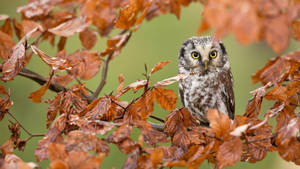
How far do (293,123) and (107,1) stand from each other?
2.87 feet

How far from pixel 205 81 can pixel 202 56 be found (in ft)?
0.48

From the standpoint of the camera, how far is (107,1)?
163cm

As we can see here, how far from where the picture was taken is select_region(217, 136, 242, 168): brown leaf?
3.36 ft

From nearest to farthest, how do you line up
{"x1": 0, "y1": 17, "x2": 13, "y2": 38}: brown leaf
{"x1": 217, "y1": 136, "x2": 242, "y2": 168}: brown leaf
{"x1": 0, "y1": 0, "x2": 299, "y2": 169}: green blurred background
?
{"x1": 217, "y1": 136, "x2": 242, "y2": 168}: brown leaf → {"x1": 0, "y1": 17, "x2": 13, "y2": 38}: brown leaf → {"x1": 0, "y1": 0, "x2": 299, "y2": 169}: green blurred background

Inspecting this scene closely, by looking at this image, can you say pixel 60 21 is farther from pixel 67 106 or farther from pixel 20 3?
pixel 20 3

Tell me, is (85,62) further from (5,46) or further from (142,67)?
(142,67)

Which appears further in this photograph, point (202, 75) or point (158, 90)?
point (202, 75)

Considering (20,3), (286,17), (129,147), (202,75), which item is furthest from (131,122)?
(20,3)

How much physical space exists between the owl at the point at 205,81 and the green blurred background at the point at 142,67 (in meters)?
1.05

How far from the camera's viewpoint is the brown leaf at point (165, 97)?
3.98 feet

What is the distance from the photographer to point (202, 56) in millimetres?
2057

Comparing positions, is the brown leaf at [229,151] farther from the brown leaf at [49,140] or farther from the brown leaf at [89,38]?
the brown leaf at [89,38]

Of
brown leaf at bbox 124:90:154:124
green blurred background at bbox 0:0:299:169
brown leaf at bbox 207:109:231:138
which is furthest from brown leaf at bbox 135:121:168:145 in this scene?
green blurred background at bbox 0:0:299:169

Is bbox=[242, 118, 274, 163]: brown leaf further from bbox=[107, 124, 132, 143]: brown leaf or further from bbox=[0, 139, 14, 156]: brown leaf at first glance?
bbox=[0, 139, 14, 156]: brown leaf
